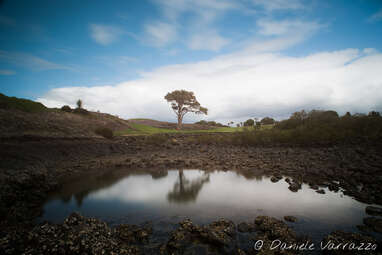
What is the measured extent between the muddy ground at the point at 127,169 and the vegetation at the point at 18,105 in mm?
9401

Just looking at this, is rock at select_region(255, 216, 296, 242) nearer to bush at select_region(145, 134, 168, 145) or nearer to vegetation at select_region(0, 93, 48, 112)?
bush at select_region(145, 134, 168, 145)

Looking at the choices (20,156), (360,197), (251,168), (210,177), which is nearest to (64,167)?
(20,156)

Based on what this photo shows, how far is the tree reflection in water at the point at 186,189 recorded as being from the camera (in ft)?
34.7

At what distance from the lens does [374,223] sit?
21.8ft

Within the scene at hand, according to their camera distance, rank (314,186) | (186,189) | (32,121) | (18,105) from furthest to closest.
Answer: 1. (18,105)
2. (32,121)
3. (186,189)
4. (314,186)

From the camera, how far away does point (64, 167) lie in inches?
659

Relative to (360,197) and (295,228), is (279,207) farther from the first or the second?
(360,197)

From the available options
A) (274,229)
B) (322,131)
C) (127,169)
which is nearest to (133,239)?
(274,229)

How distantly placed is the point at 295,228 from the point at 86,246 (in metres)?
7.41

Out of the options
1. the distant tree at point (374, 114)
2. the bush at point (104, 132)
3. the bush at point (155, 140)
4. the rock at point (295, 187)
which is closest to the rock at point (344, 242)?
the rock at point (295, 187)

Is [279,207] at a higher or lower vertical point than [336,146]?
lower

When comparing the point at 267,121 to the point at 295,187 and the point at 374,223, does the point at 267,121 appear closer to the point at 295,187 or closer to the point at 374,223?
the point at 295,187

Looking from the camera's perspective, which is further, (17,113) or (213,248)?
(17,113)

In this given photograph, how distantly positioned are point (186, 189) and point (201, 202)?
259 centimetres
